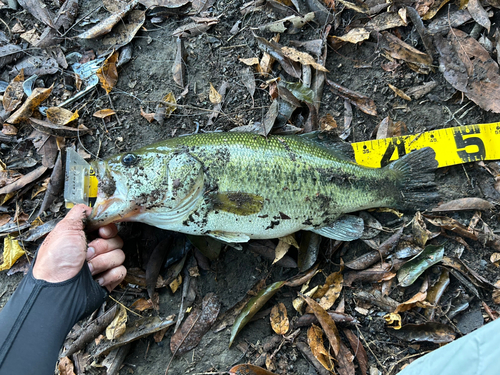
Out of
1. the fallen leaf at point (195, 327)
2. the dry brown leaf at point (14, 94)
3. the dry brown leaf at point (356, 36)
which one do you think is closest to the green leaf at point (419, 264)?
the fallen leaf at point (195, 327)

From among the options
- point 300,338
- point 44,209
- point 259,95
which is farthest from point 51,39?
point 300,338

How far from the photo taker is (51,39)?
3.52m

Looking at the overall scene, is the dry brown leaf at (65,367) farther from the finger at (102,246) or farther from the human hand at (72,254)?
the finger at (102,246)

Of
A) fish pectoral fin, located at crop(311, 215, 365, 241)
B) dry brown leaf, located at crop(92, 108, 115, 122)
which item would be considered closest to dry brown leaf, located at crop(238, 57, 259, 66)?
dry brown leaf, located at crop(92, 108, 115, 122)

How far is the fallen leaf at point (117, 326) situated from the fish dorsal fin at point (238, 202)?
4.64 feet

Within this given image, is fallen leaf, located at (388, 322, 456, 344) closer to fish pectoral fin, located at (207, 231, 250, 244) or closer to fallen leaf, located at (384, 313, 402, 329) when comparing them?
fallen leaf, located at (384, 313, 402, 329)

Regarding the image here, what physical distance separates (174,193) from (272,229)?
2.97ft

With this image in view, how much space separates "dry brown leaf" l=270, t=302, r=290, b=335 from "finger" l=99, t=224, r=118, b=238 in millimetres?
1666

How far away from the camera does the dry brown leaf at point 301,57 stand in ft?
10.7

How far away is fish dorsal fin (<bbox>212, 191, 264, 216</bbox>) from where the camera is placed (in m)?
2.71

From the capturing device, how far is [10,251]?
325 cm

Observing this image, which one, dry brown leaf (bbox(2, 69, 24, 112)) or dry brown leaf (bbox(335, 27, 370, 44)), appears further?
dry brown leaf (bbox(2, 69, 24, 112))

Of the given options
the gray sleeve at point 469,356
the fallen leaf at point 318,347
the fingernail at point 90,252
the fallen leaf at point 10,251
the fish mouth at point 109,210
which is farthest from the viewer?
the fallen leaf at point 10,251

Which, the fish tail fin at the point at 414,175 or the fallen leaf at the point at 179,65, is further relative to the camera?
the fallen leaf at the point at 179,65
